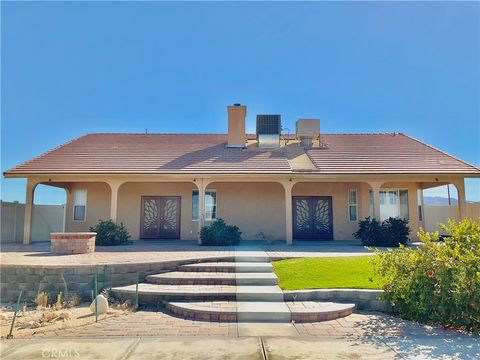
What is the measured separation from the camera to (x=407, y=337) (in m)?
5.14

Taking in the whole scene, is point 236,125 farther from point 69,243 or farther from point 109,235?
point 69,243

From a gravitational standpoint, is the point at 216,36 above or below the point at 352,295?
above

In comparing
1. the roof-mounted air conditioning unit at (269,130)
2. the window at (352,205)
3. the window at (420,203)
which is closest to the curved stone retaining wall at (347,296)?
the window at (352,205)

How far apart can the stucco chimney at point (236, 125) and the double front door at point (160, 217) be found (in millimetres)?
4381

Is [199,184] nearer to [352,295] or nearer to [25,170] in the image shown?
[25,170]

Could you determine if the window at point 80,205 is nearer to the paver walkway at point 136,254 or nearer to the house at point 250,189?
the house at point 250,189

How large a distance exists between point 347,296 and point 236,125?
12320 mm

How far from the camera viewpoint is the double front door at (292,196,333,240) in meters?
15.9

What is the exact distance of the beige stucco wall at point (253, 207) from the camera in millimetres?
15734

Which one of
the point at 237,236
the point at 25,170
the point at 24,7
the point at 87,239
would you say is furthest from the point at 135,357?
the point at 25,170

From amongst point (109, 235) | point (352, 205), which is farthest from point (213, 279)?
point (352, 205)

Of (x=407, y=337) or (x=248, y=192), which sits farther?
(x=248, y=192)

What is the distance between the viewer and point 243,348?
4648mm

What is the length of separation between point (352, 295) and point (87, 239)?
8.54 m
